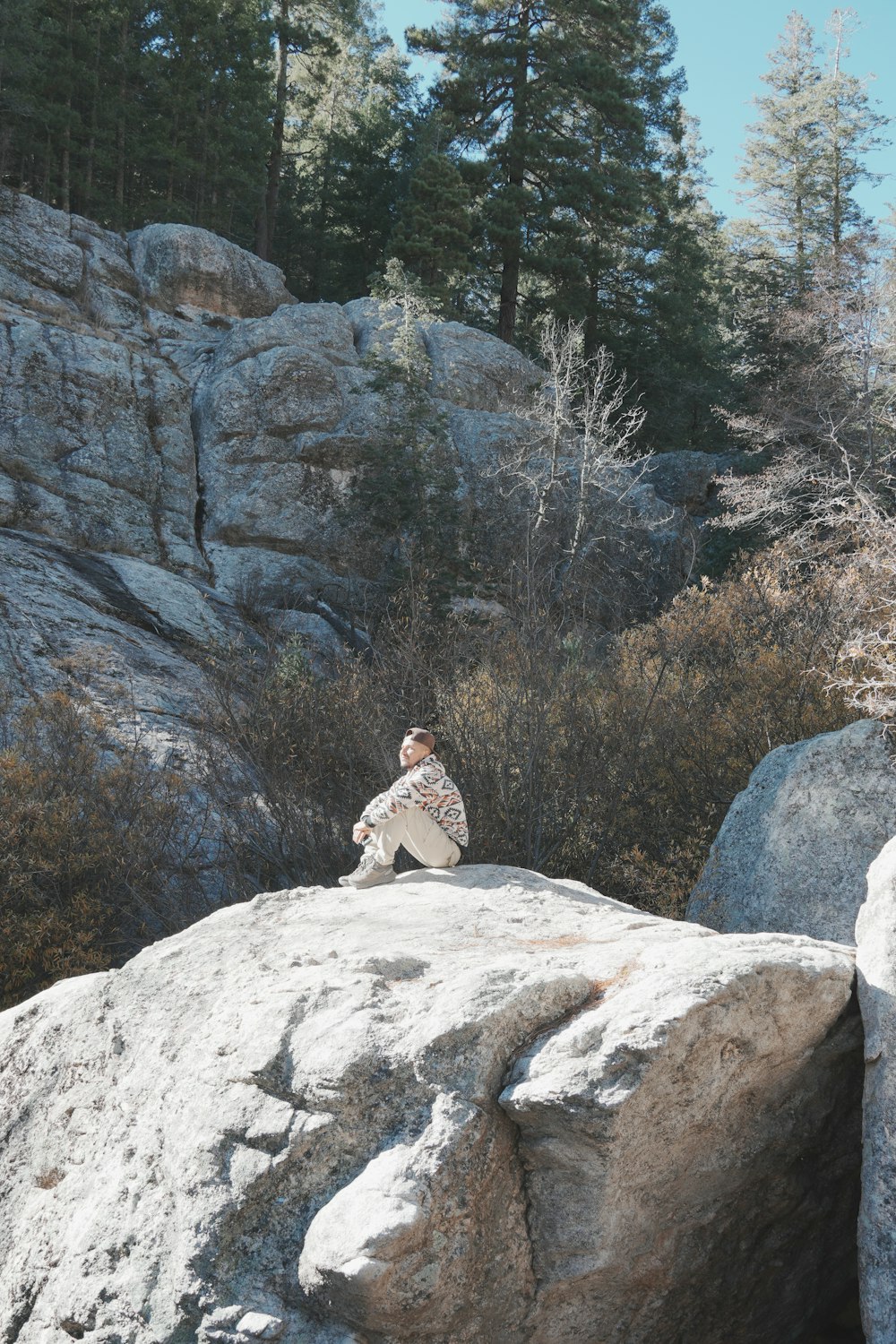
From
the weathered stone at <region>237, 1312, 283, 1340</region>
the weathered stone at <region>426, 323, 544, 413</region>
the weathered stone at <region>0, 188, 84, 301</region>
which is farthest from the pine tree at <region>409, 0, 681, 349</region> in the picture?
the weathered stone at <region>237, 1312, 283, 1340</region>

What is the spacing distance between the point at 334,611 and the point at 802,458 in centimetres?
879

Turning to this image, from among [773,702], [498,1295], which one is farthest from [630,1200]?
[773,702]

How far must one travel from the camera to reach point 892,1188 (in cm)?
482

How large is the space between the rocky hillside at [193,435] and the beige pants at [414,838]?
8.71 meters

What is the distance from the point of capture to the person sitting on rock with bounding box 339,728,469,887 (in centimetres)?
739

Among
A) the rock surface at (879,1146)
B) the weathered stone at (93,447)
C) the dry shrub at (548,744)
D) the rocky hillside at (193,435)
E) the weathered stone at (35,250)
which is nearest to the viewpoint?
the rock surface at (879,1146)

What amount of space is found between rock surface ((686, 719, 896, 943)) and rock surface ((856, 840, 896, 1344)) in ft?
10.7

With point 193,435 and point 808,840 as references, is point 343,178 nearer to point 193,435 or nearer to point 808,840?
point 193,435

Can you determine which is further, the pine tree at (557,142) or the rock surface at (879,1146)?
the pine tree at (557,142)

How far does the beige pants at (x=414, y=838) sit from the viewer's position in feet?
24.4

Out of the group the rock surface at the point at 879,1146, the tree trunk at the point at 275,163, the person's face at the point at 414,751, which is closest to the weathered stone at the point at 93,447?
the tree trunk at the point at 275,163

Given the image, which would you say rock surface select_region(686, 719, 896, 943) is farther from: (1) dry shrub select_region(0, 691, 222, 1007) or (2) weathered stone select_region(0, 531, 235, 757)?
(2) weathered stone select_region(0, 531, 235, 757)

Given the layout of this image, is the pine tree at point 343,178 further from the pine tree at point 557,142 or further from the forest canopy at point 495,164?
the pine tree at point 557,142

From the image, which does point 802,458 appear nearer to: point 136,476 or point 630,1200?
point 136,476
